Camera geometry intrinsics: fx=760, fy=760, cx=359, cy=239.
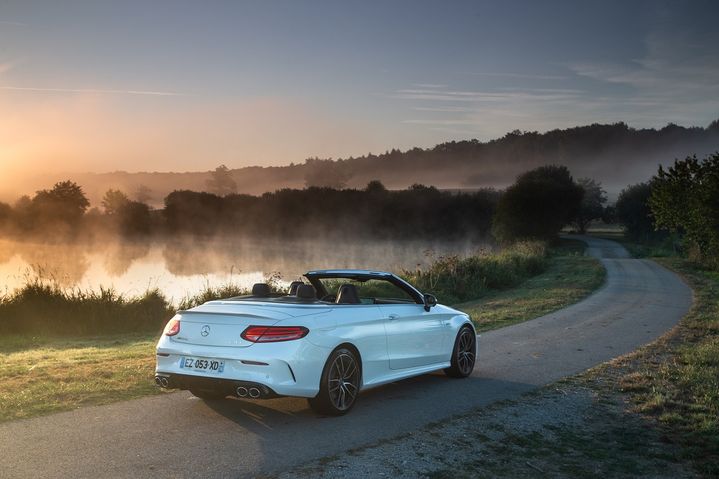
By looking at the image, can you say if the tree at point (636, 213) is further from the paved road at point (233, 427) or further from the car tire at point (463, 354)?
the paved road at point (233, 427)

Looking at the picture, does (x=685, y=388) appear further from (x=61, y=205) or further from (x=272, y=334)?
(x=61, y=205)

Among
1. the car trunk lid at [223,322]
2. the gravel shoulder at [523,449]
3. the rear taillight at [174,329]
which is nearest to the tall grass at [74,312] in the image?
the rear taillight at [174,329]

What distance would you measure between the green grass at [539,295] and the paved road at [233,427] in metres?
6.38

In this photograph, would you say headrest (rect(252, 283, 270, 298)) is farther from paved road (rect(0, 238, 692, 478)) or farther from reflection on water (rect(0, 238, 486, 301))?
reflection on water (rect(0, 238, 486, 301))

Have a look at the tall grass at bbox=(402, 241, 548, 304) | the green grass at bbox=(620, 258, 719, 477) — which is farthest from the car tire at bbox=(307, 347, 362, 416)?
the tall grass at bbox=(402, 241, 548, 304)

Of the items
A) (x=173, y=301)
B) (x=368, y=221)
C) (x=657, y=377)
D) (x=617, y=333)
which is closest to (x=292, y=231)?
(x=368, y=221)

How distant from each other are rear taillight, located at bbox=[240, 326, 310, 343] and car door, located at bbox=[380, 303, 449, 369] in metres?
1.67

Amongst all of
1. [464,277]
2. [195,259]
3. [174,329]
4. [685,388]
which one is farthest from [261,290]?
[195,259]

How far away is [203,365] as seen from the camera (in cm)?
788

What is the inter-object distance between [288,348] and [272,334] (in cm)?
22

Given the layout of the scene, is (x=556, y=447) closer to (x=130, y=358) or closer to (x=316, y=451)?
(x=316, y=451)

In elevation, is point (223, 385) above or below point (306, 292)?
below

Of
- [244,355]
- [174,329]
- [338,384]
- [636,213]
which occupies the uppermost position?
[636,213]

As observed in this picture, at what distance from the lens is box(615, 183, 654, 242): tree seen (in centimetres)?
9348
